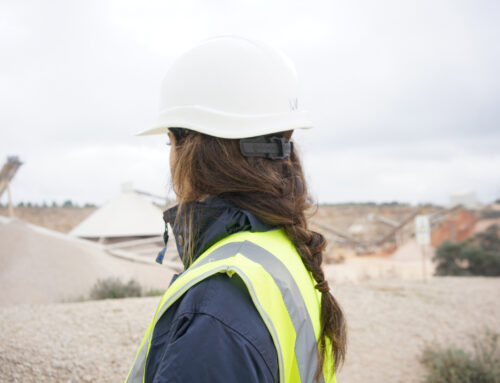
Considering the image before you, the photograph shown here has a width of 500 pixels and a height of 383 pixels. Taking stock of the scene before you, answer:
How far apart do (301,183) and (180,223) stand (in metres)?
0.53

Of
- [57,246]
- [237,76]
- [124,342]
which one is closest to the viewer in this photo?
[237,76]

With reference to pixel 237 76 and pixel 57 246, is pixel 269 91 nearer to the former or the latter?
pixel 237 76

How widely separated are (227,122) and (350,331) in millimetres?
6206

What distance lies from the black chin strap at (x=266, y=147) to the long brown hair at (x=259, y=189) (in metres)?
0.02

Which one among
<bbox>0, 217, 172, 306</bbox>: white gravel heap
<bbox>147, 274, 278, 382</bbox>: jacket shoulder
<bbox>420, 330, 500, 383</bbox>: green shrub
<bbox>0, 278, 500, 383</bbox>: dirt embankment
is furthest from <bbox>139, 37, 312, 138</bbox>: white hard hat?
<bbox>0, 217, 172, 306</bbox>: white gravel heap

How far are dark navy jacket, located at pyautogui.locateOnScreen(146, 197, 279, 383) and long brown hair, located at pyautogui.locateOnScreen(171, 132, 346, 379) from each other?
0.38 meters

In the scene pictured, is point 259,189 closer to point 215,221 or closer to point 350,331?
point 215,221

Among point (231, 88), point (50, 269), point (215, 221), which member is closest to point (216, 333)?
point (215, 221)

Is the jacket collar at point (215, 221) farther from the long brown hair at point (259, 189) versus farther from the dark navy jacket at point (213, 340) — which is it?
the dark navy jacket at point (213, 340)

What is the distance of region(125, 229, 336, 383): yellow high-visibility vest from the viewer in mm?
1098

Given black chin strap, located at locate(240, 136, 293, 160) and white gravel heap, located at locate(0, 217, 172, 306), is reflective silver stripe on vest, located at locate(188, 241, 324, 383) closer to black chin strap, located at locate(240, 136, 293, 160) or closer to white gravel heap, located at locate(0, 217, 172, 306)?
black chin strap, located at locate(240, 136, 293, 160)

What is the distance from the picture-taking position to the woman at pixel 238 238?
1.01 m

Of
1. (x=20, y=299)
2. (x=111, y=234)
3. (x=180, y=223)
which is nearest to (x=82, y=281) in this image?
(x=20, y=299)

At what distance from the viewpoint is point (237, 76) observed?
164 cm
